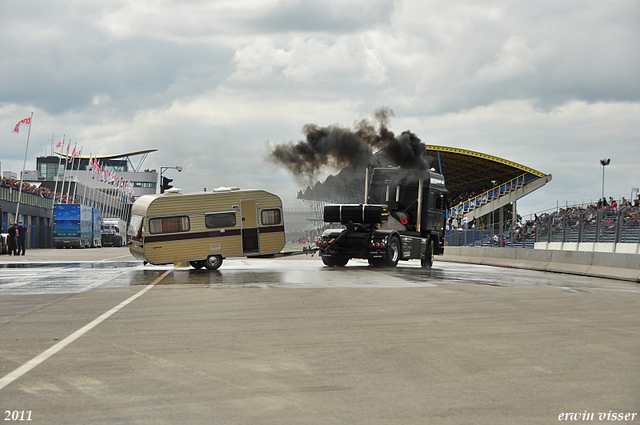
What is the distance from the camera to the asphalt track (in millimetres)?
5547

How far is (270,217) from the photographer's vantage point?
25.3m

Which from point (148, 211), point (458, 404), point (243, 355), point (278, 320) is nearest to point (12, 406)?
point (243, 355)

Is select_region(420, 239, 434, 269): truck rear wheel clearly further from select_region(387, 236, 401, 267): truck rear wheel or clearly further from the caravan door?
the caravan door

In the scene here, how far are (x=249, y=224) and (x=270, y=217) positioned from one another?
0.86 metres

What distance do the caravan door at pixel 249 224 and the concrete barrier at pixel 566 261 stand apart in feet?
34.3

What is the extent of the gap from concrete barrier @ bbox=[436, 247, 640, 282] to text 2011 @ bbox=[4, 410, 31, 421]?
18.5 metres

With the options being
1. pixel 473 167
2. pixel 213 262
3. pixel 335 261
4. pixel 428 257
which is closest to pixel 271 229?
pixel 213 262

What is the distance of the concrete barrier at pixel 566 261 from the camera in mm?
21344

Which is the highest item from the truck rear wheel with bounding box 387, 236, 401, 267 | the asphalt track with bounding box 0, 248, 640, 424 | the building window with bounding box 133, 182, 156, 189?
the building window with bounding box 133, 182, 156, 189

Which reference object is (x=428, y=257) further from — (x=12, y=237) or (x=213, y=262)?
(x=12, y=237)

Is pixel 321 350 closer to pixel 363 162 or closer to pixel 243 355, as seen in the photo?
pixel 243 355

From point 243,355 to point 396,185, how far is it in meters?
19.4

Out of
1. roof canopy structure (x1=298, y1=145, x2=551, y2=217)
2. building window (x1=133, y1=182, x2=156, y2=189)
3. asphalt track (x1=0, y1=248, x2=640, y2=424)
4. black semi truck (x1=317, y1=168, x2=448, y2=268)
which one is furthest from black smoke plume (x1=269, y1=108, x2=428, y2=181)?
building window (x1=133, y1=182, x2=156, y2=189)

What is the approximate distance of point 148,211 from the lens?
76.9 feet
